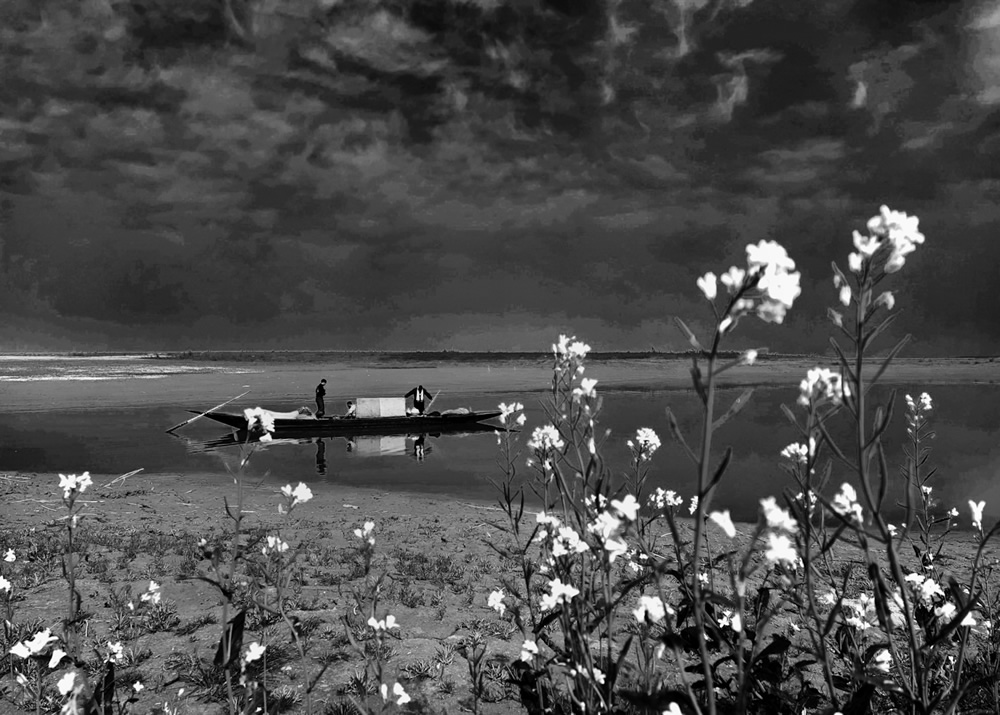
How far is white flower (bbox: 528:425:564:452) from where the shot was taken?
221cm

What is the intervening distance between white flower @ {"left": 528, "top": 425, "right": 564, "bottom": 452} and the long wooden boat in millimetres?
21223

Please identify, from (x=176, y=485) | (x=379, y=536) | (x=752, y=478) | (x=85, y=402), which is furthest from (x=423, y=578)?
(x=85, y=402)

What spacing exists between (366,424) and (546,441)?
75.4 ft

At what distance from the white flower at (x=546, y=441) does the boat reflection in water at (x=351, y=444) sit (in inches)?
644

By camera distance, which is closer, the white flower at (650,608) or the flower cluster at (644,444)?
the white flower at (650,608)

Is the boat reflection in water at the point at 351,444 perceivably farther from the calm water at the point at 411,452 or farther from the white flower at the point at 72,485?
the white flower at the point at 72,485

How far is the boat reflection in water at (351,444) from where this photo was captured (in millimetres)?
20281

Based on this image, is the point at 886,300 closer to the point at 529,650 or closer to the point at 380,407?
the point at 529,650

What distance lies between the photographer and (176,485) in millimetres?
13898

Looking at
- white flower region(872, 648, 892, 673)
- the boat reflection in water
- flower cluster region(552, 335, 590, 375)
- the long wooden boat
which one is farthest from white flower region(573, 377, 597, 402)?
the long wooden boat

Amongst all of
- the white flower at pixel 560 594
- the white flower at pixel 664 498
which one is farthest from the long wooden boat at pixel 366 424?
the white flower at pixel 560 594

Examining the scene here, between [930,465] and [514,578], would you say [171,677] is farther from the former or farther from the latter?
[930,465]

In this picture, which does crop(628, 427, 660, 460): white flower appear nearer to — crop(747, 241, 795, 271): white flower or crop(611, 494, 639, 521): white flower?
crop(611, 494, 639, 521): white flower

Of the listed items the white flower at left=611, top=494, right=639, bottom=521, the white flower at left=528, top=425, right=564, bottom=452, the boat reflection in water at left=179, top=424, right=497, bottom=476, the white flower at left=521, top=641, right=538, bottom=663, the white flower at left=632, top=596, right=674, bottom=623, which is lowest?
the boat reflection in water at left=179, top=424, right=497, bottom=476
